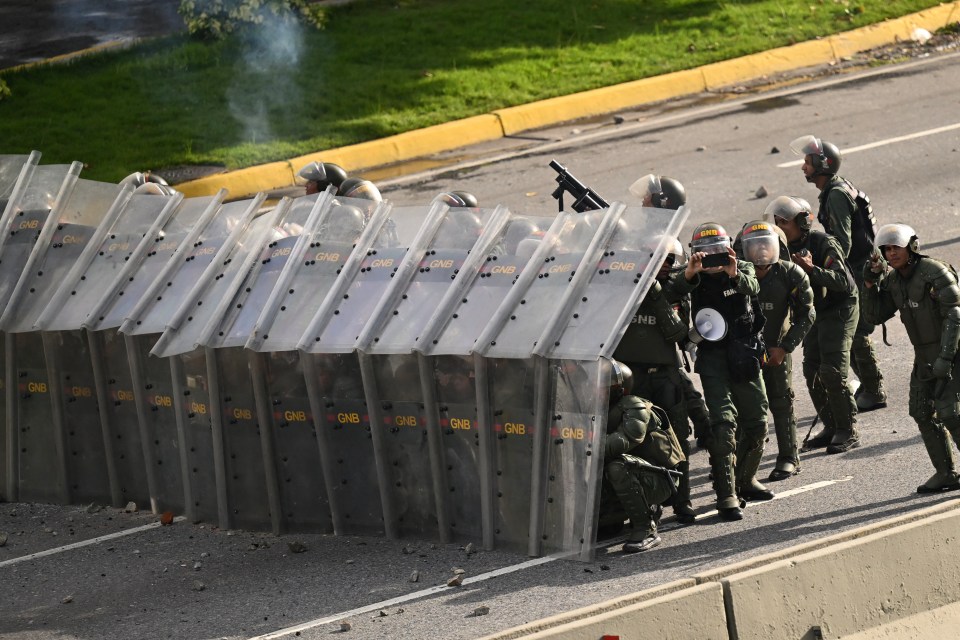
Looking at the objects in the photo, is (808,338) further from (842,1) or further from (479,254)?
(842,1)

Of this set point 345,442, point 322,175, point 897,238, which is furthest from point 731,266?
point 322,175

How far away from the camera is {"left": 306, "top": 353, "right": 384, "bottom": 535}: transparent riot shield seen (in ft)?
30.3

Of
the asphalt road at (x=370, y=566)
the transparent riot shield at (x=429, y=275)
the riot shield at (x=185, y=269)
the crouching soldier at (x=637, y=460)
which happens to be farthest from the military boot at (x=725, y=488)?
the riot shield at (x=185, y=269)

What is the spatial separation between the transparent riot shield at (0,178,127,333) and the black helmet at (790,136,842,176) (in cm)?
482

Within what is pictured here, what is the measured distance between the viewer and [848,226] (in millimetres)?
10625

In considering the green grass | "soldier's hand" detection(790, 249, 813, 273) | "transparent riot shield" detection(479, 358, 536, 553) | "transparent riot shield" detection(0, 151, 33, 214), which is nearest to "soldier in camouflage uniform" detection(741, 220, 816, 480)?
"soldier's hand" detection(790, 249, 813, 273)

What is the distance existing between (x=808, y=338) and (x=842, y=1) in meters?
11.4

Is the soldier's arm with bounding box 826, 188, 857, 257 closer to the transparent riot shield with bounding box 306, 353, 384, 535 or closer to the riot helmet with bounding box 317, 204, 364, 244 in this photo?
the riot helmet with bounding box 317, 204, 364, 244

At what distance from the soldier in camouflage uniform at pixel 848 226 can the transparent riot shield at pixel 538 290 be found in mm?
2421

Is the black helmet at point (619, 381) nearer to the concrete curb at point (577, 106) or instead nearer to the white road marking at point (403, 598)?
the white road marking at point (403, 598)

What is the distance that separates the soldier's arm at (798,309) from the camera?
9438 millimetres

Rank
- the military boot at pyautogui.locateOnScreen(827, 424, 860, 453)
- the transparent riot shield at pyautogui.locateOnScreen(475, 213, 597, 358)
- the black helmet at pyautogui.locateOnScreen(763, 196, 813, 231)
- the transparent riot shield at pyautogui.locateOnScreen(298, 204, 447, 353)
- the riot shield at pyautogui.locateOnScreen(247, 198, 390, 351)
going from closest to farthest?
1. the transparent riot shield at pyautogui.locateOnScreen(475, 213, 597, 358)
2. the transparent riot shield at pyautogui.locateOnScreen(298, 204, 447, 353)
3. the riot shield at pyautogui.locateOnScreen(247, 198, 390, 351)
4. the black helmet at pyautogui.locateOnScreen(763, 196, 813, 231)
5. the military boot at pyautogui.locateOnScreen(827, 424, 860, 453)

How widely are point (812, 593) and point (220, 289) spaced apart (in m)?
4.55

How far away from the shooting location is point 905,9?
2019cm
